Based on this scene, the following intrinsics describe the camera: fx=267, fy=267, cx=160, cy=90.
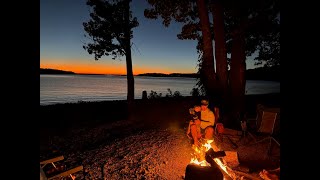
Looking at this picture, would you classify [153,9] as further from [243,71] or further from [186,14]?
[243,71]

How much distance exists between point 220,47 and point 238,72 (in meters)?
2.06

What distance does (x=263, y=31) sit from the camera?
1041 centimetres

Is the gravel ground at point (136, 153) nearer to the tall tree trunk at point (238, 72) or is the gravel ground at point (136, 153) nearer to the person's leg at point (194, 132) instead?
the person's leg at point (194, 132)

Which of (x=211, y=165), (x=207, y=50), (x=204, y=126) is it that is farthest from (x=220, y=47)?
(x=211, y=165)

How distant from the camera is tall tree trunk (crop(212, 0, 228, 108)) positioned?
10.1m

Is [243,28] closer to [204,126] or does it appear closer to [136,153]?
[204,126]

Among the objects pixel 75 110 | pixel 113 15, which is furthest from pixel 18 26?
pixel 75 110

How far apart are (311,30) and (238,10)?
31.5ft

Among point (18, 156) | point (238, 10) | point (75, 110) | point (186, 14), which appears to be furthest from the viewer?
point (75, 110)

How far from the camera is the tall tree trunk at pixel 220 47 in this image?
10.1 meters

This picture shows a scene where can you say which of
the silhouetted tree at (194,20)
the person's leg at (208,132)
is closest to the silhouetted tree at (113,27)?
the silhouetted tree at (194,20)

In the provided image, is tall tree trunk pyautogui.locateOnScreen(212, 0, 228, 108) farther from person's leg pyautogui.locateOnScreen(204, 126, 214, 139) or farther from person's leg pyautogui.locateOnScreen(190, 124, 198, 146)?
person's leg pyautogui.locateOnScreen(190, 124, 198, 146)

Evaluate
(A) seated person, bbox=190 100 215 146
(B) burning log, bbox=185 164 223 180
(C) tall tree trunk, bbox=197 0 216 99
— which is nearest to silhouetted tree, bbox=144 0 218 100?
(C) tall tree trunk, bbox=197 0 216 99

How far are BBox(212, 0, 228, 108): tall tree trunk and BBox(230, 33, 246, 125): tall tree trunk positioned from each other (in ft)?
4.04
